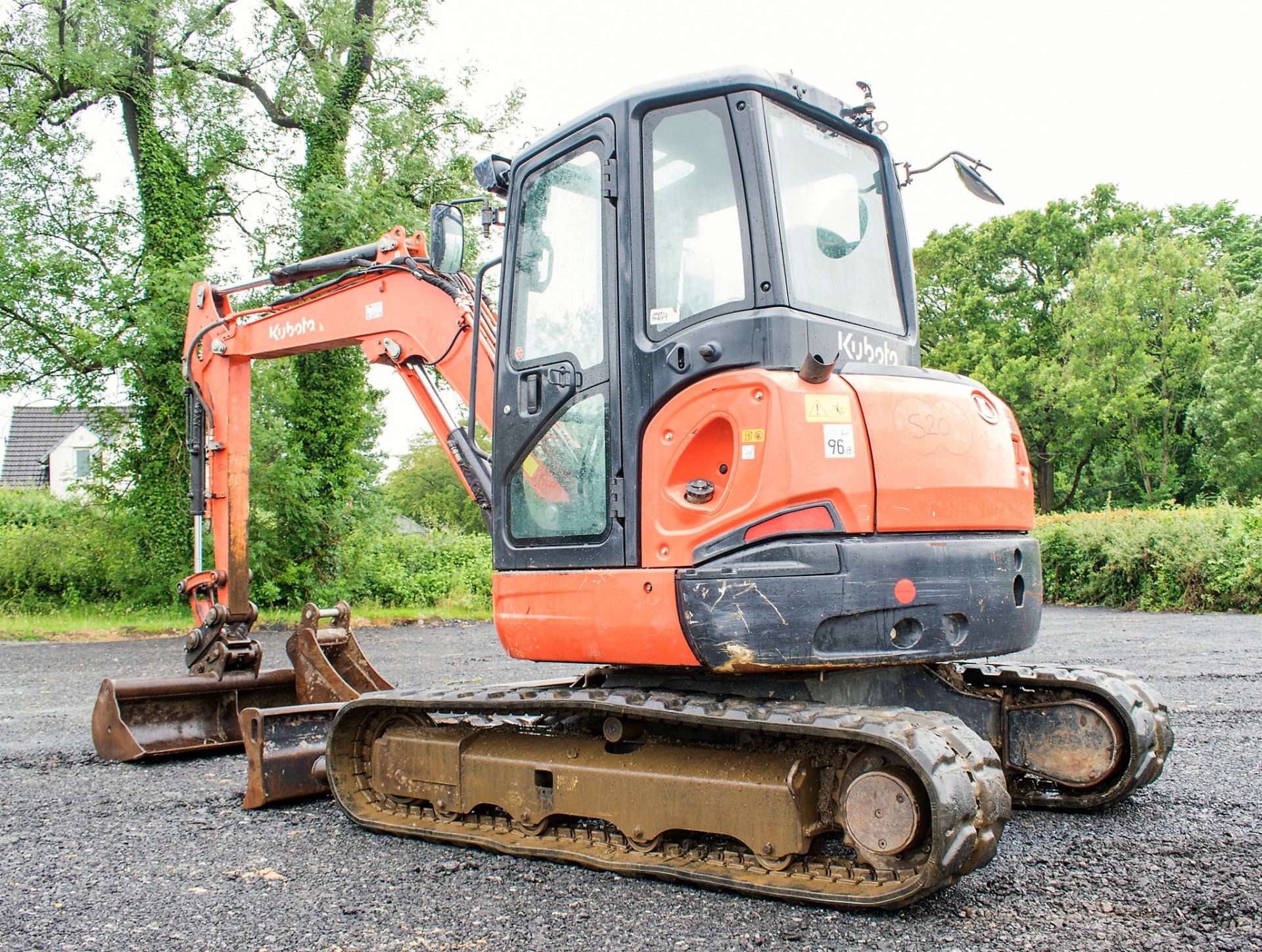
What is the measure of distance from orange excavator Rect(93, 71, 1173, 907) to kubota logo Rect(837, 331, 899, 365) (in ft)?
0.05

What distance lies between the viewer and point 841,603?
3357 millimetres

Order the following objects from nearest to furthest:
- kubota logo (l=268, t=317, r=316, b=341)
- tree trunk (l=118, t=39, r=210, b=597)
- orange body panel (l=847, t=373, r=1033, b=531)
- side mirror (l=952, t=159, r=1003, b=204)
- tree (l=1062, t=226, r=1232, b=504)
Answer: orange body panel (l=847, t=373, r=1033, b=531)
side mirror (l=952, t=159, r=1003, b=204)
kubota logo (l=268, t=317, r=316, b=341)
tree trunk (l=118, t=39, r=210, b=597)
tree (l=1062, t=226, r=1232, b=504)

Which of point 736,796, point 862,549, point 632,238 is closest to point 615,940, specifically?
point 736,796

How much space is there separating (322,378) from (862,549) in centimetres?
1536

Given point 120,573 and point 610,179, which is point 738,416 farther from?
point 120,573

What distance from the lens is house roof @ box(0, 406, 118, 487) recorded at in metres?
45.2

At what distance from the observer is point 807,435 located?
3.38 metres

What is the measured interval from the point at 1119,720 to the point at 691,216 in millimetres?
2720

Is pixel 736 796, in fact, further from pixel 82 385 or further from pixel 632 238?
pixel 82 385

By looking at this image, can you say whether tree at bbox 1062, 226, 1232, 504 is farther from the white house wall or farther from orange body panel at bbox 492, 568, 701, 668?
the white house wall

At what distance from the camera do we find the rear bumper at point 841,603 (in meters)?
3.36

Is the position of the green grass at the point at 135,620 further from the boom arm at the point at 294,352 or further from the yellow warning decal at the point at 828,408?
the yellow warning decal at the point at 828,408

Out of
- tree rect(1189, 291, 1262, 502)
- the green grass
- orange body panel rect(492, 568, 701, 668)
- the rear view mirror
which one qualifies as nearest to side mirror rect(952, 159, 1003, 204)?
the rear view mirror

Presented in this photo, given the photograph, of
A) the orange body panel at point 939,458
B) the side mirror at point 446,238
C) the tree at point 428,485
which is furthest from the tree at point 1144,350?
the orange body panel at point 939,458
